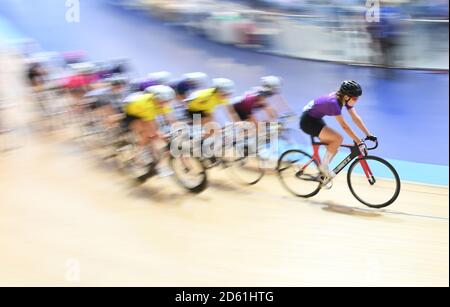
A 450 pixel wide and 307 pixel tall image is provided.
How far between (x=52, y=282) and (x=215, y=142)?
1.19 metres

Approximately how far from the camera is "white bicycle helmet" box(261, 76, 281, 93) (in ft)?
9.78

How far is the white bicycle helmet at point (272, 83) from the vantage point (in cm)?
298

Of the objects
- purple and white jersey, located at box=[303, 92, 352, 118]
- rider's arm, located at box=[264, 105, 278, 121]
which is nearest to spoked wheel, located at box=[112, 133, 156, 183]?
rider's arm, located at box=[264, 105, 278, 121]

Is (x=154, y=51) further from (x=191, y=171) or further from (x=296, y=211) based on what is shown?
(x=296, y=211)

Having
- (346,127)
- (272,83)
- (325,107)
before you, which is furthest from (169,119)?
(346,127)

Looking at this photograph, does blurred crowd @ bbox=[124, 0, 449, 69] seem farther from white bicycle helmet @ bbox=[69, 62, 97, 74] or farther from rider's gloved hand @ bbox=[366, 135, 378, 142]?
white bicycle helmet @ bbox=[69, 62, 97, 74]

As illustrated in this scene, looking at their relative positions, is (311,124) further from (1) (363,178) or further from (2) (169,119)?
(2) (169,119)

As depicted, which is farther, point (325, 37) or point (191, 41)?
point (191, 41)

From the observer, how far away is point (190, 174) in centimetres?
296

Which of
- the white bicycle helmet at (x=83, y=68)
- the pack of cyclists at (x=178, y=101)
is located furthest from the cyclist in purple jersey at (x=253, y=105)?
the white bicycle helmet at (x=83, y=68)

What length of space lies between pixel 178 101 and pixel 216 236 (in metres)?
0.94
